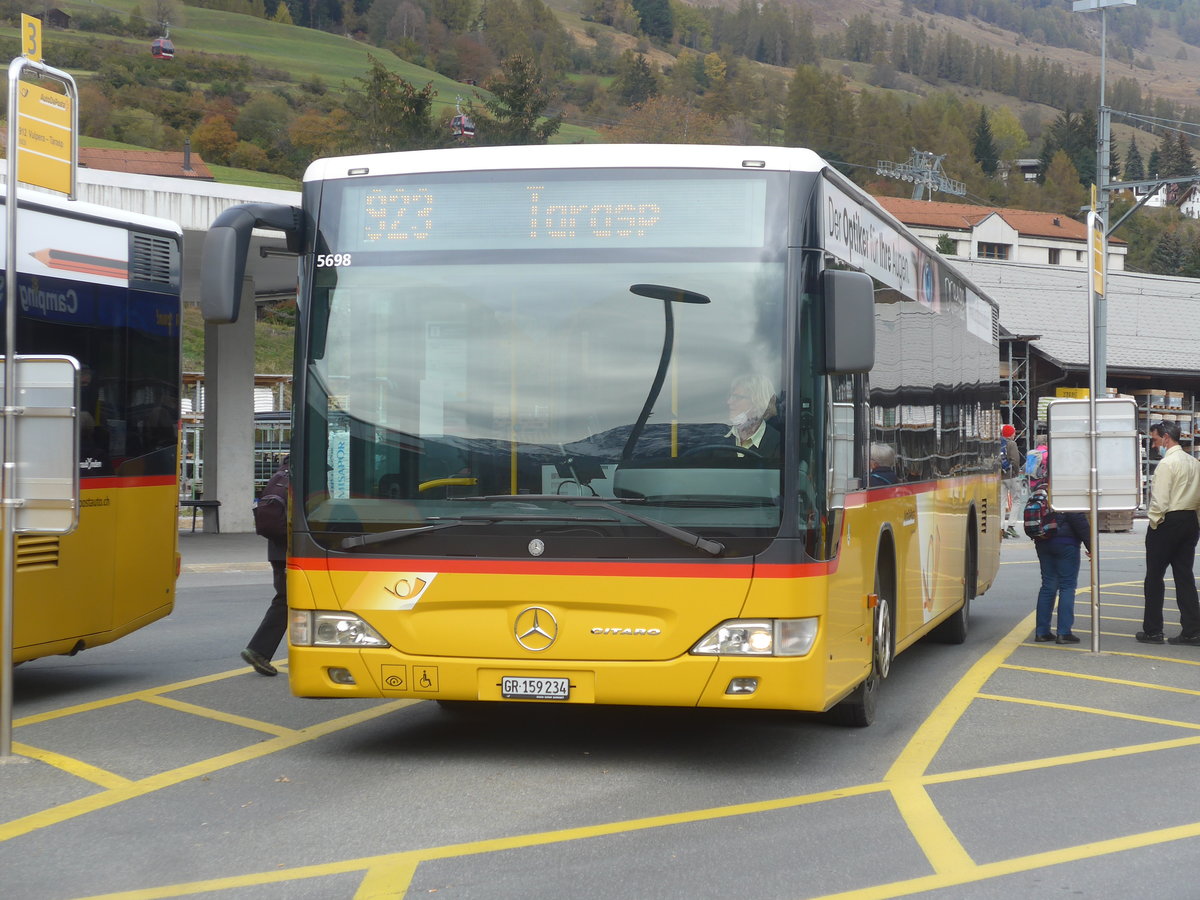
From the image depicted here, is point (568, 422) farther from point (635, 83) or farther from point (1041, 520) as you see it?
point (635, 83)

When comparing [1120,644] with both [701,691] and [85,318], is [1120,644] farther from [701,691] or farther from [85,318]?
[85,318]

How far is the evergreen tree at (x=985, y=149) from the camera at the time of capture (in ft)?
568

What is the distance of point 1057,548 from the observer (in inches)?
503

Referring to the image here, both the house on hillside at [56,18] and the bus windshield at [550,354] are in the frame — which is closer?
the bus windshield at [550,354]

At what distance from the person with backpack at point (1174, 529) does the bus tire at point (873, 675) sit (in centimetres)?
458

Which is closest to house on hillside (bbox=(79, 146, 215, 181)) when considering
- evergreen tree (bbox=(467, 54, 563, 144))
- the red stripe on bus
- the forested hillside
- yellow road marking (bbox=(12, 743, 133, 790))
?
the forested hillside

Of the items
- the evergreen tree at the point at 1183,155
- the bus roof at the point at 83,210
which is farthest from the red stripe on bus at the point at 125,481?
the evergreen tree at the point at 1183,155

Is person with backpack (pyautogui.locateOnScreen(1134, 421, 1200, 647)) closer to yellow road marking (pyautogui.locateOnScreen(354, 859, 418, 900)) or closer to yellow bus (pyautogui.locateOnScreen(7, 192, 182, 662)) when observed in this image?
yellow bus (pyautogui.locateOnScreen(7, 192, 182, 662))

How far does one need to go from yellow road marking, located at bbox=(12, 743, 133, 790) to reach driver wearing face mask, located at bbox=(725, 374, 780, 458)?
3195 mm

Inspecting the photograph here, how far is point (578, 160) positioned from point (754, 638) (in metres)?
2.36

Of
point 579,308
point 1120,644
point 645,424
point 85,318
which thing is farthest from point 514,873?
point 1120,644

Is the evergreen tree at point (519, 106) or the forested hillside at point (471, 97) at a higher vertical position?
the forested hillside at point (471, 97)

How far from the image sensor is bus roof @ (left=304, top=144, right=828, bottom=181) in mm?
7098

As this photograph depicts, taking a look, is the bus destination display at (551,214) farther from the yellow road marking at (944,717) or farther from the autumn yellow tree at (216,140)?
the autumn yellow tree at (216,140)
